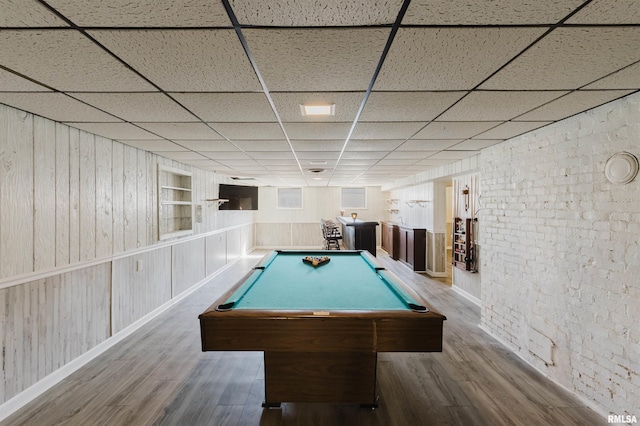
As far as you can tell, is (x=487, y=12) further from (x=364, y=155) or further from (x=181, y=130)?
(x=364, y=155)

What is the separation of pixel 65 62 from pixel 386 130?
7.88ft

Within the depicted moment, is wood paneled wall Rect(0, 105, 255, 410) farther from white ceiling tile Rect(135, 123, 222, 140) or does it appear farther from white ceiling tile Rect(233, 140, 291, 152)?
white ceiling tile Rect(233, 140, 291, 152)

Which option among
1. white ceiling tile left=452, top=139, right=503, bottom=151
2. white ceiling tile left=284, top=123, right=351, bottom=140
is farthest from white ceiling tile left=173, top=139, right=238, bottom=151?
white ceiling tile left=452, top=139, right=503, bottom=151

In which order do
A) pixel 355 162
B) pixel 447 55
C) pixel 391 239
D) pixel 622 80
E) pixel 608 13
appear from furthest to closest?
pixel 391 239, pixel 355 162, pixel 622 80, pixel 447 55, pixel 608 13

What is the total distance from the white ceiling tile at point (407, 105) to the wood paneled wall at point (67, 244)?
2.87 metres

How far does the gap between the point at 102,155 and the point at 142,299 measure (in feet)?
6.44

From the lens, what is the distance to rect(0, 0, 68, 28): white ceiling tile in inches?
39.3

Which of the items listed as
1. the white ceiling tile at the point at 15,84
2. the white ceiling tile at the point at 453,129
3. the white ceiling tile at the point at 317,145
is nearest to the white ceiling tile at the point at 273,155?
the white ceiling tile at the point at 317,145

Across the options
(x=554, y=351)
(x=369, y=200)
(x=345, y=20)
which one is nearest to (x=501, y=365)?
(x=554, y=351)

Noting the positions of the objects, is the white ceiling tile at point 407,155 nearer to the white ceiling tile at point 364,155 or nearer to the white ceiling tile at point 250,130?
the white ceiling tile at point 364,155

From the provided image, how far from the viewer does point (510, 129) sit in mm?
2670

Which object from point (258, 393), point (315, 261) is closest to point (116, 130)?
point (315, 261)

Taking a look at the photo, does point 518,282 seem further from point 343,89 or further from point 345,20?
point 345,20

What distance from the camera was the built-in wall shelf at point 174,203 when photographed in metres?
4.17
